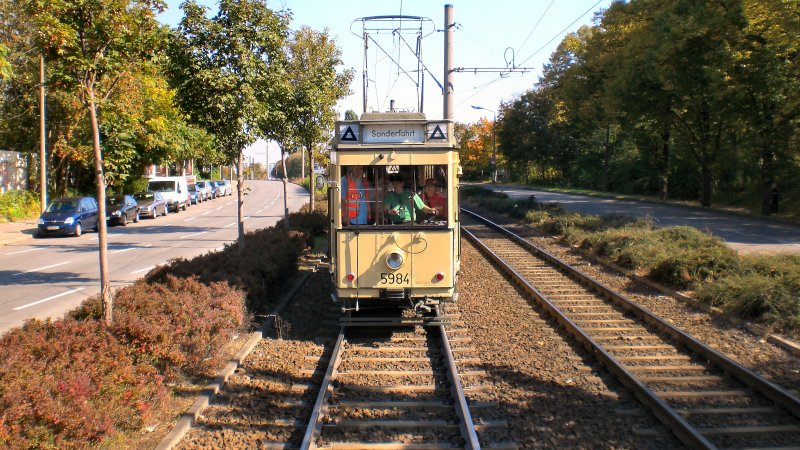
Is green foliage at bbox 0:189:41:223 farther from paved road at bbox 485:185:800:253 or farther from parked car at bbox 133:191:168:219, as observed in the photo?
paved road at bbox 485:185:800:253

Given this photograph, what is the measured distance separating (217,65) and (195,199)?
43.3 m

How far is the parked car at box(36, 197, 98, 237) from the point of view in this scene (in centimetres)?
2725

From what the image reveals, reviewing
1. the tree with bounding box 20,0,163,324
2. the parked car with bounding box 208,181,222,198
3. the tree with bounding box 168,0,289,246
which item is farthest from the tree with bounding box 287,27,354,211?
the parked car with bounding box 208,181,222,198

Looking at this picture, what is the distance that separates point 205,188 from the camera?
194ft

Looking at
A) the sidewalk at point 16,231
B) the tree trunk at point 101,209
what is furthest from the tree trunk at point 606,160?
the tree trunk at point 101,209

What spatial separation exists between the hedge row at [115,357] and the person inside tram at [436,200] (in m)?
3.12

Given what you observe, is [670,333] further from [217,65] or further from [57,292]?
[57,292]

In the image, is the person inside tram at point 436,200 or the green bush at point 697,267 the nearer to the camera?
the person inside tram at point 436,200

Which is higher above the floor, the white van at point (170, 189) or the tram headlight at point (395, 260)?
the white van at point (170, 189)

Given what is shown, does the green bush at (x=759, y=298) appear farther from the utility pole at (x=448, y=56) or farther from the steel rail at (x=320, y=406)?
the utility pole at (x=448, y=56)

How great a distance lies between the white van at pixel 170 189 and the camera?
43094 millimetres

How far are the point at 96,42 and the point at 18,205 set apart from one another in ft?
101

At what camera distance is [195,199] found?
177ft

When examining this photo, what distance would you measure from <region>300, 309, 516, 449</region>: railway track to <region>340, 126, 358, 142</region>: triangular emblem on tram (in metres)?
2.73
